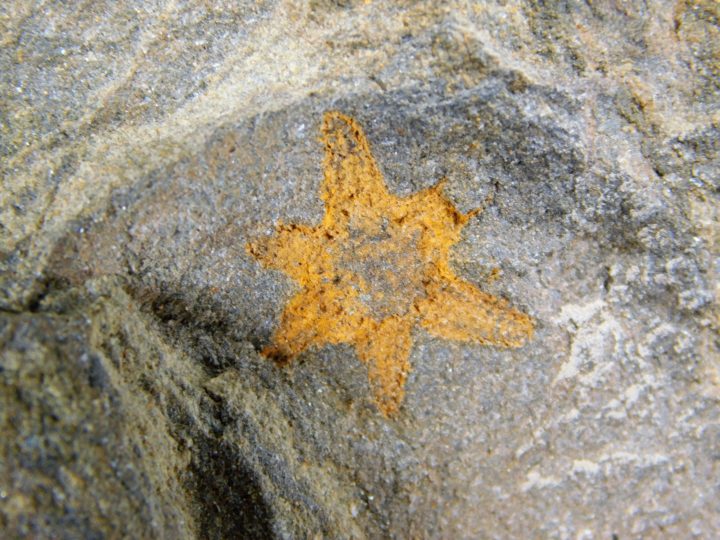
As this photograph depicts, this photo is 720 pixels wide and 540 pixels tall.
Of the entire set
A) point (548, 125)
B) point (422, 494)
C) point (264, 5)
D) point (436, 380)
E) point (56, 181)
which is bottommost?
point (422, 494)

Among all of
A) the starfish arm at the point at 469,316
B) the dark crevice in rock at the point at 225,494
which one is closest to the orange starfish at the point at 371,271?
the starfish arm at the point at 469,316

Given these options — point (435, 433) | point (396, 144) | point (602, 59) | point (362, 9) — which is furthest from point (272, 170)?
point (602, 59)

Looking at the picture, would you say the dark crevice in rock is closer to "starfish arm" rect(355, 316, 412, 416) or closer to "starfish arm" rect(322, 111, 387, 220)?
"starfish arm" rect(355, 316, 412, 416)

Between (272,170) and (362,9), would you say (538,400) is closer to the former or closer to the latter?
(272,170)

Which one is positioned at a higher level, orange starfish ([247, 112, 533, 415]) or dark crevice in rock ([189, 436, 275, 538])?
orange starfish ([247, 112, 533, 415])

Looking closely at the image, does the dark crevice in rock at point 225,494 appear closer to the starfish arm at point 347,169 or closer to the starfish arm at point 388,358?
the starfish arm at point 388,358

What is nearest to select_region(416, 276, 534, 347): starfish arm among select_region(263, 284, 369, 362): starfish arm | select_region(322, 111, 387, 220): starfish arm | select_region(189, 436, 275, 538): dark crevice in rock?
select_region(263, 284, 369, 362): starfish arm
